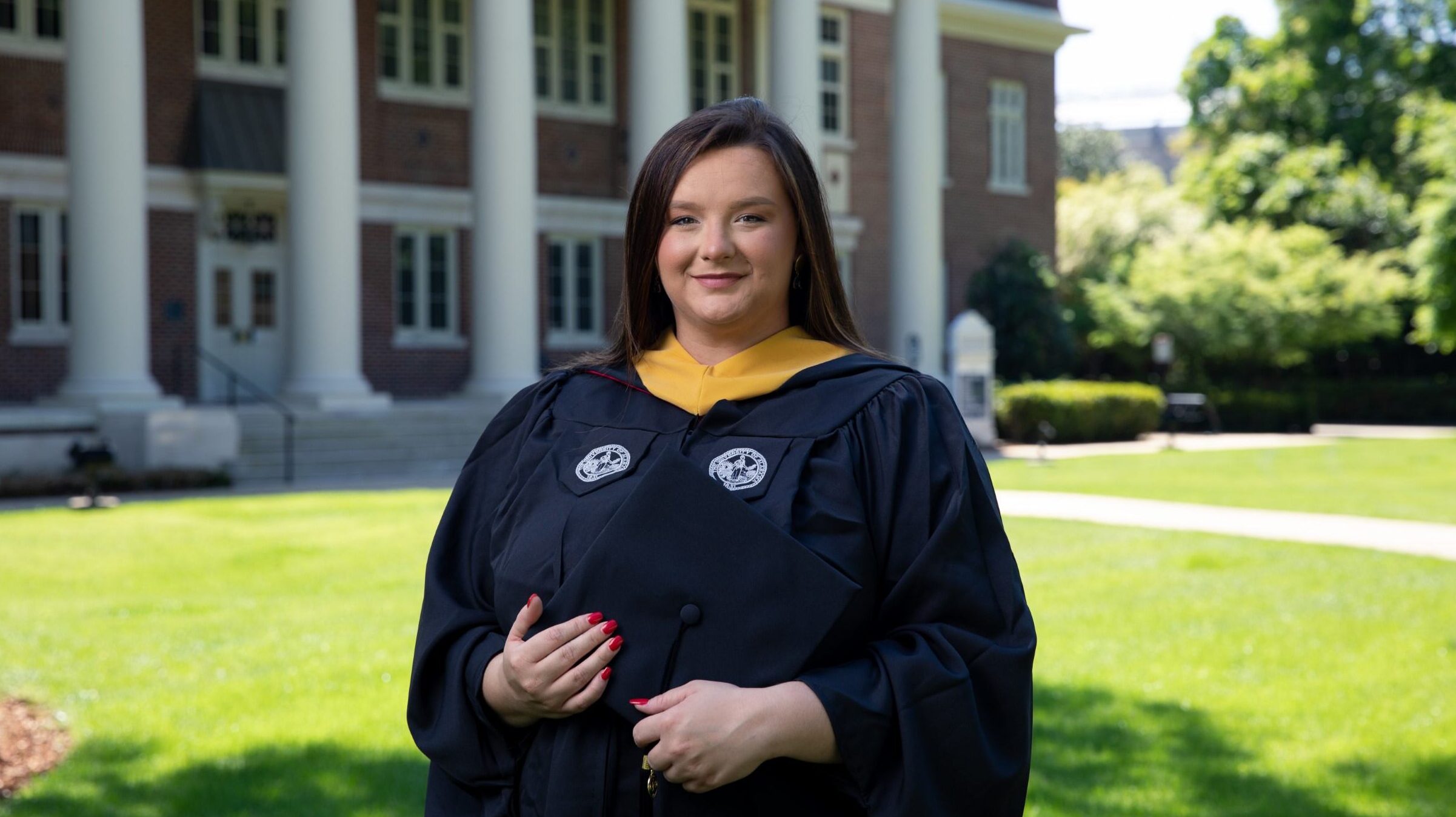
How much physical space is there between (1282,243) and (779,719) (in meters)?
35.5

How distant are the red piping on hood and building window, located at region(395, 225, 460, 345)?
22042mm

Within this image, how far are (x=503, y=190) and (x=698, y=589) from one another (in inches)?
748

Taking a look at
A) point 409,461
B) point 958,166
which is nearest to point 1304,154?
point 958,166

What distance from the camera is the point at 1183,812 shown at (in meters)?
5.11

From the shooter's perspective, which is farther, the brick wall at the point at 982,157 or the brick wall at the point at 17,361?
the brick wall at the point at 982,157

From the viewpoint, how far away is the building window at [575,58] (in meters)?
25.1

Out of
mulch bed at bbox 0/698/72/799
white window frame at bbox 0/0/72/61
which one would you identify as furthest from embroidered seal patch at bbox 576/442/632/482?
white window frame at bbox 0/0/72/61

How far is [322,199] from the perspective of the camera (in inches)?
750

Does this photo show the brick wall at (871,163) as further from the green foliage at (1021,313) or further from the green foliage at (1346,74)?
the green foliage at (1346,74)

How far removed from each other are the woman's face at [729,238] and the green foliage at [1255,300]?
106 ft

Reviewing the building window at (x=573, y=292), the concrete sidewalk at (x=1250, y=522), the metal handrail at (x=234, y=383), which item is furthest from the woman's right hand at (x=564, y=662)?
the building window at (x=573, y=292)

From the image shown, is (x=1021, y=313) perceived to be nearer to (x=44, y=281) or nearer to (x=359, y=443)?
(x=359, y=443)

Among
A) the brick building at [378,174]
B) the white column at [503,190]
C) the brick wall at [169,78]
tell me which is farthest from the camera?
the brick wall at [169,78]

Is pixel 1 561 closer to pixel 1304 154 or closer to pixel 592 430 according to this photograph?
pixel 592 430
